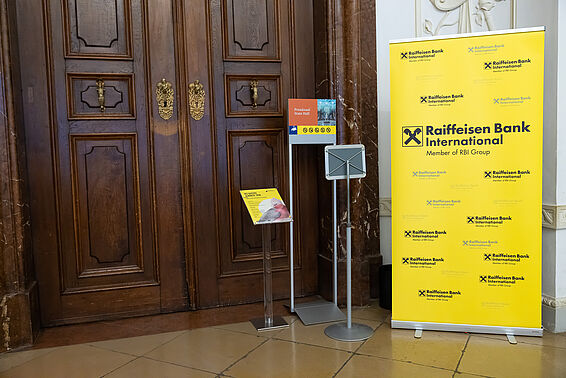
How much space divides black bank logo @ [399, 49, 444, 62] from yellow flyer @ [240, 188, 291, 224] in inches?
44.5

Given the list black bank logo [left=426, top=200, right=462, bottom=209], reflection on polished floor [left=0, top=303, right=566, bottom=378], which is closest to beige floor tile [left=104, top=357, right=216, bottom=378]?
reflection on polished floor [left=0, top=303, right=566, bottom=378]

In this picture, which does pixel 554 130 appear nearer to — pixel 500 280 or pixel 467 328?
pixel 500 280

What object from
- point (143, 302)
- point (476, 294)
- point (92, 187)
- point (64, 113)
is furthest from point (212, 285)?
point (476, 294)

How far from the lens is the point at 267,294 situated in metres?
3.01

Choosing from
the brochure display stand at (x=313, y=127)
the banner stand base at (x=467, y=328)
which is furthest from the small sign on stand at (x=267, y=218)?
the banner stand base at (x=467, y=328)

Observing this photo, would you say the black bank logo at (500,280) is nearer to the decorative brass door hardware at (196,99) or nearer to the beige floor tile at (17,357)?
the decorative brass door hardware at (196,99)

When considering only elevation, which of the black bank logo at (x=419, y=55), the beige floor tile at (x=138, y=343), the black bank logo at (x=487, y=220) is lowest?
the beige floor tile at (x=138, y=343)

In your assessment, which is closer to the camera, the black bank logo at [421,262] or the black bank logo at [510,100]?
the black bank logo at [510,100]

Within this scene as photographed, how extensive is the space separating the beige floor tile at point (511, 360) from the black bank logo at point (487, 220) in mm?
654

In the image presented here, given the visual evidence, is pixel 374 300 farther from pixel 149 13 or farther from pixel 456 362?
pixel 149 13

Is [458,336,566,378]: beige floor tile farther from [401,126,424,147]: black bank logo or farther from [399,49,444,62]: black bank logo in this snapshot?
[399,49,444,62]: black bank logo

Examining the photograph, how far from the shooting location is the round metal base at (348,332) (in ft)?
9.31

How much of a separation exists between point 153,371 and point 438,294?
1653 millimetres

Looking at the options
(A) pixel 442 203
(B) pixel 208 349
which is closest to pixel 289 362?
(B) pixel 208 349
